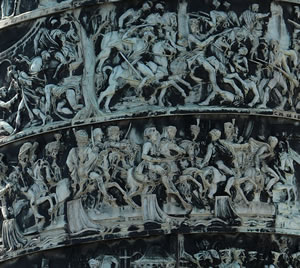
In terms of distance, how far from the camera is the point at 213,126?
964 inches

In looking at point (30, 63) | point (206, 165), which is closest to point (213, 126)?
point (206, 165)

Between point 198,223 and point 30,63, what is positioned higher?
point 30,63

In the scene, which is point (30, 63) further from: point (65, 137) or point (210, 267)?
point (210, 267)

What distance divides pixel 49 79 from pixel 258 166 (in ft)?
7.53

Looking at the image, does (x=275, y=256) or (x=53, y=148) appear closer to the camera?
(x=275, y=256)

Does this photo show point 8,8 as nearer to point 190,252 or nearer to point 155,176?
point 155,176

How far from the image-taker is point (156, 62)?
2466 centimetres

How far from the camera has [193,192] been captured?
79.6 ft

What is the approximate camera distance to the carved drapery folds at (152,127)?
955 inches

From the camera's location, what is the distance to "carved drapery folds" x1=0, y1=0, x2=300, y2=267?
24.2 metres

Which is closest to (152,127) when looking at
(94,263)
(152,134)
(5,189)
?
(152,134)

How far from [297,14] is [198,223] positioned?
2.50 m

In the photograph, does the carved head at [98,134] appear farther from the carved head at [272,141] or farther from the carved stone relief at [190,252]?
the carved head at [272,141]

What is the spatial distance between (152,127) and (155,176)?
494 mm
